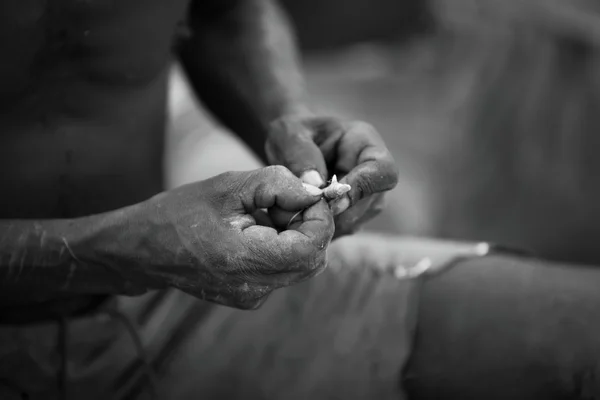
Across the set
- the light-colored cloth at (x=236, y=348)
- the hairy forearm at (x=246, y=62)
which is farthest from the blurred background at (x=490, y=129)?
the light-colored cloth at (x=236, y=348)

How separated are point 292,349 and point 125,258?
0.34m

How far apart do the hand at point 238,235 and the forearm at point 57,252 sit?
6cm

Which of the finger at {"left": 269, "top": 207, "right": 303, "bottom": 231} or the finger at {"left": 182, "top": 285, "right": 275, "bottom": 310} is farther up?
the finger at {"left": 269, "top": 207, "right": 303, "bottom": 231}

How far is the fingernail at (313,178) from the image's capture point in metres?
0.85

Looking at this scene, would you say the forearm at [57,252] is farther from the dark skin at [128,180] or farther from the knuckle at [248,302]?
the knuckle at [248,302]

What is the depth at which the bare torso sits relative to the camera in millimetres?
871

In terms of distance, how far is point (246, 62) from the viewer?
119cm

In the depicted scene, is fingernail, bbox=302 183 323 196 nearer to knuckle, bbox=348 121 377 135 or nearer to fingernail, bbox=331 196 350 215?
fingernail, bbox=331 196 350 215

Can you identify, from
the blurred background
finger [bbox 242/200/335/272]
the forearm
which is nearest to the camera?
finger [bbox 242/200/335/272]

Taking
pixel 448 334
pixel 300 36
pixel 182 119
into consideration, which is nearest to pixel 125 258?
pixel 448 334

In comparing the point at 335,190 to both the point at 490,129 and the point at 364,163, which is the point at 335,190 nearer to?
the point at 364,163

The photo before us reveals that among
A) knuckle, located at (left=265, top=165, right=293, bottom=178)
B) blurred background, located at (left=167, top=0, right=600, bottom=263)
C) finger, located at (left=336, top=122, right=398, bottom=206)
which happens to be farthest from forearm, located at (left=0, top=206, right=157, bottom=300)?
blurred background, located at (left=167, top=0, right=600, bottom=263)

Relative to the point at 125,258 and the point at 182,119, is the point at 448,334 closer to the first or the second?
the point at 125,258

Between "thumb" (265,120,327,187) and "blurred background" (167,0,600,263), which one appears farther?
"blurred background" (167,0,600,263)
